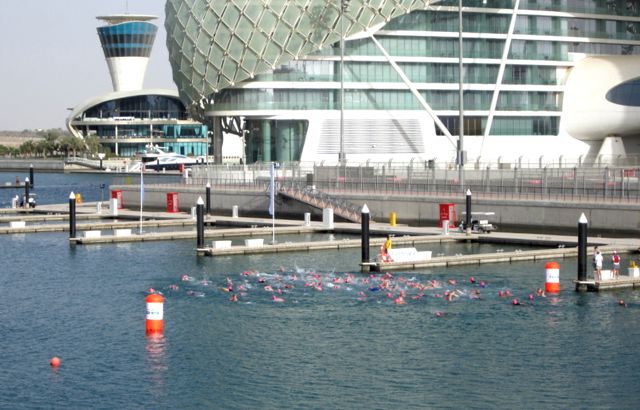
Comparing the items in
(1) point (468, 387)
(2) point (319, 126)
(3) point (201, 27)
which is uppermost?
(3) point (201, 27)

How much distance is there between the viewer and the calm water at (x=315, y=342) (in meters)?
36.5

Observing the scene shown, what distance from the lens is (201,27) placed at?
10769cm

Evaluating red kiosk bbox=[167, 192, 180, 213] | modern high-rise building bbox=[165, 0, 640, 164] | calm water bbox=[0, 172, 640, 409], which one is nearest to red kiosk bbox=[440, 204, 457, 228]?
calm water bbox=[0, 172, 640, 409]

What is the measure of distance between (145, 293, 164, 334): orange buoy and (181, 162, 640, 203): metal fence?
3315 centimetres

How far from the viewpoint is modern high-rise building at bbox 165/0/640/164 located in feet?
342

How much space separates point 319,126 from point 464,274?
5029 centimetres

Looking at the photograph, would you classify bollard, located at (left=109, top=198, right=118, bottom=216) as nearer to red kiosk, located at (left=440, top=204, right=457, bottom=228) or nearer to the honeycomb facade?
the honeycomb facade

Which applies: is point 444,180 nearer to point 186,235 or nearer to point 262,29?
point 186,235

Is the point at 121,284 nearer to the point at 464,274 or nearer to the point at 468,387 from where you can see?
the point at 464,274

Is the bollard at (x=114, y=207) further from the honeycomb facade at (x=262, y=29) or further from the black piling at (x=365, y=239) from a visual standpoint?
the black piling at (x=365, y=239)

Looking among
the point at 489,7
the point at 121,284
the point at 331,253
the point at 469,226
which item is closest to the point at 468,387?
the point at 121,284

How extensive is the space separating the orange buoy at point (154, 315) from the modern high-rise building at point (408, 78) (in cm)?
6041

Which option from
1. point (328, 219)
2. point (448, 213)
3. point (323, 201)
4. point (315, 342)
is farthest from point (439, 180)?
point (315, 342)

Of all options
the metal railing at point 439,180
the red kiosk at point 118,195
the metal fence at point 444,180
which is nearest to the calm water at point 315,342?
the metal railing at point 439,180
